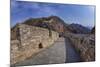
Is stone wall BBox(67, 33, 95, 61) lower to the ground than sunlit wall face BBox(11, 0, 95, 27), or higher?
lower

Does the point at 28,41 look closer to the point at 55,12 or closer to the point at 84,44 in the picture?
the point at 55,12

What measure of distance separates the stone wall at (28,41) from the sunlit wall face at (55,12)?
0.46ft

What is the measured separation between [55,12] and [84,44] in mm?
600

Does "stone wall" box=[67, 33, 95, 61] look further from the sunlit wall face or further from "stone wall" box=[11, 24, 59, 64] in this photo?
"stone wall" box=[11, 24, 59, 64]

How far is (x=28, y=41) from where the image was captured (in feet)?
8.66

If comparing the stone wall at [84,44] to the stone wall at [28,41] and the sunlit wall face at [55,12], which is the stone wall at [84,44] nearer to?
the sunlit wall face at [55,12]

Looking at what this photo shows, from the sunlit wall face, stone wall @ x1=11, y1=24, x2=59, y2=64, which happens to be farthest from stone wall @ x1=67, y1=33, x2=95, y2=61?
stone wall @ x1=11, y1=24, x2=59, y2=64

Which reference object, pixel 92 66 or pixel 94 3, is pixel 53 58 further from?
pixel 94 3

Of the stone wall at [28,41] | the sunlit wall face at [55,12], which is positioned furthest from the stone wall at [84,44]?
the stone wall at [28,41]

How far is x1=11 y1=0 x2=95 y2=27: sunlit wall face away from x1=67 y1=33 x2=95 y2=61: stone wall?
18cm

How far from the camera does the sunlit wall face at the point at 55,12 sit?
2.59m

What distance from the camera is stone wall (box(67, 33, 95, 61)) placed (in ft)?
9.45
